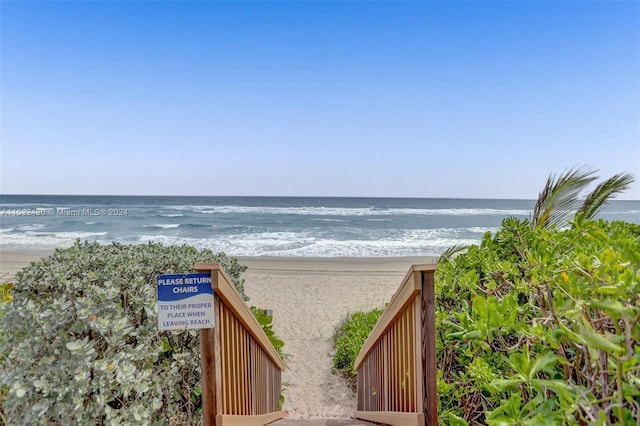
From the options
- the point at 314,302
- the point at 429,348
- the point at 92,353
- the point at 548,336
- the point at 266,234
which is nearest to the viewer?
the point at 548,336

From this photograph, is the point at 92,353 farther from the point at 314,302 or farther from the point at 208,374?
the point at 314,302

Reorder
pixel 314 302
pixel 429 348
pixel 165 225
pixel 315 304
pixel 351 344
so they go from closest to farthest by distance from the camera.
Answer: pixel 429 348, pixel 351 344, pixel 315 304, pixel 314 302, pixel 165 225

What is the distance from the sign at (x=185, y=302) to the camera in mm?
1535

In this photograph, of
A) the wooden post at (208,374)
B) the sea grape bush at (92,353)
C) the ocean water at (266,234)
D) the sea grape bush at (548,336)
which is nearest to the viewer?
the sea grape bush at (548,336)

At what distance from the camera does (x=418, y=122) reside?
65.6ft

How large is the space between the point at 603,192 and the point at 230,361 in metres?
5.51

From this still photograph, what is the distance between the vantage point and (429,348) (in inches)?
59.4

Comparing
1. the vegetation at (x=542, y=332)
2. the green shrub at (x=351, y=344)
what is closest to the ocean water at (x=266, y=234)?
the green shrub at (x=351, y=344)

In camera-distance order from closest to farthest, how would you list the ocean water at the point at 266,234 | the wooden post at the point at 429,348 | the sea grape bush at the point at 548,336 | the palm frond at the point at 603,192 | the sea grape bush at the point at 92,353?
1. the sea grape bush at the point at 548,336
2. the wooden post at the point at 429,348
3. the sea grape bush at the point at 92,353
4. the palm frond at the point at 603,192
5. the ocean water at the point at 266,234

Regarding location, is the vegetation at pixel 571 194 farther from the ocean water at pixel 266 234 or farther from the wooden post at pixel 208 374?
the ocean water at pixel 266 234

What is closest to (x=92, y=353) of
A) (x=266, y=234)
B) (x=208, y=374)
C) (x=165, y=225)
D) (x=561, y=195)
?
(x=208, y=374)

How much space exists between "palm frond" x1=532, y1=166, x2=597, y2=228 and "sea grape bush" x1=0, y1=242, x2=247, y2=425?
476 cm

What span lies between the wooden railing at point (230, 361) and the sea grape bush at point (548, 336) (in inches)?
45.5

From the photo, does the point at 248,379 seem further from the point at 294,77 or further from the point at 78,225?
the point at 78,225
